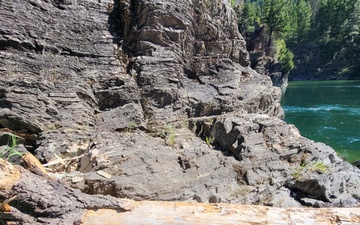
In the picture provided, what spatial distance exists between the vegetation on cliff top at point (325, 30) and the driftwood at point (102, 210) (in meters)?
49.4

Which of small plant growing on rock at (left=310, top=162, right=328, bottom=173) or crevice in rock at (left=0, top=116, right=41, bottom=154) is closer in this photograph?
crevice in rock at (left=0, top=116, right=41, bottom=154)

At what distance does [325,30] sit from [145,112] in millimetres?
82029

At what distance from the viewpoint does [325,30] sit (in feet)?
246

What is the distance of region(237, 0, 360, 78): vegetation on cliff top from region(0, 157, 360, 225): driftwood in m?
49.4

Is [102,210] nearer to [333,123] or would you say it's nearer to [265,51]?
[333,123]

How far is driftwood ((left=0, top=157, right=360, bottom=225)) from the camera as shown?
2.83 m

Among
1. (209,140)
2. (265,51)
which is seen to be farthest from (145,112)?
(265,51)

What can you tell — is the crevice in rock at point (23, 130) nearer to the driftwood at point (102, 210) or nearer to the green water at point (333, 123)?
the driftwood at point (102, 210)

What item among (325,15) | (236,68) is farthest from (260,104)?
(325,15)

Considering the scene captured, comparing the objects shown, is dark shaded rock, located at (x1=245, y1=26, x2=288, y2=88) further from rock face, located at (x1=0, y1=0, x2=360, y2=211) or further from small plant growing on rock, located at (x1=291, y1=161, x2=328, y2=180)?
small plant growing on rock, located at (x1=291, y1=161, x2=328, y2=180)

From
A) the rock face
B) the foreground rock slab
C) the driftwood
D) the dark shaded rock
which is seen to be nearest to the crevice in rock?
the rock face

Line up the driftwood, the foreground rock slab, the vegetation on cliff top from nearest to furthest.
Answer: the driftwood → the foreground rock slab → the vegetation on cliff top

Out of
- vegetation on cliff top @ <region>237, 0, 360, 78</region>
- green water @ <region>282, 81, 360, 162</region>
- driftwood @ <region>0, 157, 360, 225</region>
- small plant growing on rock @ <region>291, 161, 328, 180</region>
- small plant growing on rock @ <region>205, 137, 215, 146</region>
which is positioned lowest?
green water @ <region>282, 81, 360, 162</region>

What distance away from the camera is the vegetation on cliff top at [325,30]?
53.6 m
